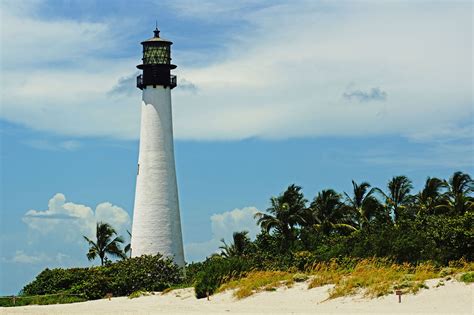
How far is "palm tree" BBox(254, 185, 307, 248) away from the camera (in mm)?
50844

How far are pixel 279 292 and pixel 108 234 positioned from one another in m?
24.0

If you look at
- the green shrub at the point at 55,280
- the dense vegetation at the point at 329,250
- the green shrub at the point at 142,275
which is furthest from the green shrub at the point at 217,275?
the green shrub at the point at 55,280

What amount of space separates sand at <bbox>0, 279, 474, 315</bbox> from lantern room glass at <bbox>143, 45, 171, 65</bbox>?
15.3 meters

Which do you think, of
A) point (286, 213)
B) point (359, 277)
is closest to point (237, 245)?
point (286, 213)

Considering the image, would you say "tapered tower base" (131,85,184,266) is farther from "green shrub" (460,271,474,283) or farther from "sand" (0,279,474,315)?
"green shrub" (460,271,474,283)

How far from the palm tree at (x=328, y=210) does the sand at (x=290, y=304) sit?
1559cm

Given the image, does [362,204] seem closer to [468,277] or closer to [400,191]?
[400,191]

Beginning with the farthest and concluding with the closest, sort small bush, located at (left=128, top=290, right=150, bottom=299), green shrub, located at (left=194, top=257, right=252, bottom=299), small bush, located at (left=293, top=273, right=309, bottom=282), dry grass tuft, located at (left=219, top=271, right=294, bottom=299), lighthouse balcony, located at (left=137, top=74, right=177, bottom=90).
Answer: lighthouse balcony, located at (left=137, top=74, right=177, bottom=90), small bush, located at (left=128, top=290, right=150, bottom=299), green shrub, located at (left=194, top=257, right=252, bottom=299), small bush, located at (left=293, top=273, right=309, bottom=282), dry grass tuft, located at (left=219, top=271, right=294, bottom=299)

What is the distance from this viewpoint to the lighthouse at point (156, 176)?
4550 cm

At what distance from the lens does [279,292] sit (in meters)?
32.6

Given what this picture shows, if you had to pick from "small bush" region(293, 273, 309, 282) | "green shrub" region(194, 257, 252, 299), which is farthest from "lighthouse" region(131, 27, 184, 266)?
"small bush" region(293, 273, 309, 282)

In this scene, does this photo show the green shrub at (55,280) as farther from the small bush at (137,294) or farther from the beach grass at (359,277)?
the beach grass at (359,277)

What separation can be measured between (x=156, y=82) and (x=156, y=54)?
1.98 metres

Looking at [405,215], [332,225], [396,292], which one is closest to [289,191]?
[332,225]
